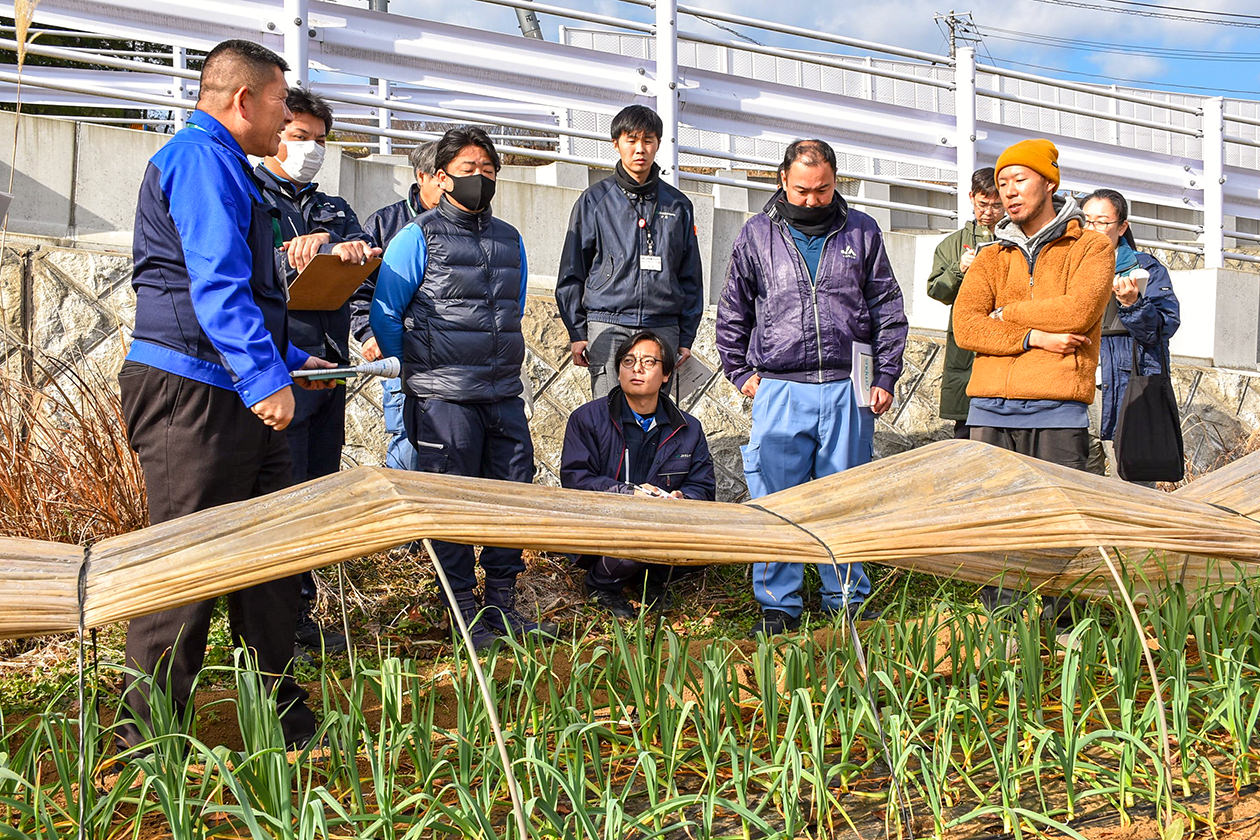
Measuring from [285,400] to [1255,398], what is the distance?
6.72 meters

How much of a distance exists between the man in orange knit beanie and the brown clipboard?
208 cm

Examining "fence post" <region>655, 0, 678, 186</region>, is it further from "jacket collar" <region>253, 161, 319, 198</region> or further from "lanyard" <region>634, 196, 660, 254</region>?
"jacket collar" <region>253, 161, 319, 198</region>

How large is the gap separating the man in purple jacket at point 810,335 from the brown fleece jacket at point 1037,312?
50cm

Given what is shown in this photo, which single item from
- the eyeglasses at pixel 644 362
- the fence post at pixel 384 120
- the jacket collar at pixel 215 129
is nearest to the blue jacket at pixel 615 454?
the eyeglasses at pixel 644 362

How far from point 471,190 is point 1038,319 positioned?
6.58 ft

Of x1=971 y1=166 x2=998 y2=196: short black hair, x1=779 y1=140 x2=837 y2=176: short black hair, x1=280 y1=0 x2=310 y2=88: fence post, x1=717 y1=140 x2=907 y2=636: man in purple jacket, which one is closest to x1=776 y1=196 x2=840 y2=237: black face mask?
x1=717 y1=140 x2=907 y2=636: man in purple jacket

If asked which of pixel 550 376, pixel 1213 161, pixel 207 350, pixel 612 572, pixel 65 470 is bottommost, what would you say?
pixel 612 572

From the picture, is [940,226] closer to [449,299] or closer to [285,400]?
[449,299]

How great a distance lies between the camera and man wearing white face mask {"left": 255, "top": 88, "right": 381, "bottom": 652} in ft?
12.6

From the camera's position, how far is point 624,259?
4.79m

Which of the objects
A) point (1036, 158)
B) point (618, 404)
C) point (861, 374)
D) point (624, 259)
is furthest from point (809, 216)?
point (618, 404)

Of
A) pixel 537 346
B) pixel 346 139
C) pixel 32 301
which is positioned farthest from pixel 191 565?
pixel 346 139

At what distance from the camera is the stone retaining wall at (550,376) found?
15.9 feet

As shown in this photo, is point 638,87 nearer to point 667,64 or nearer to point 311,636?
point 667,64
